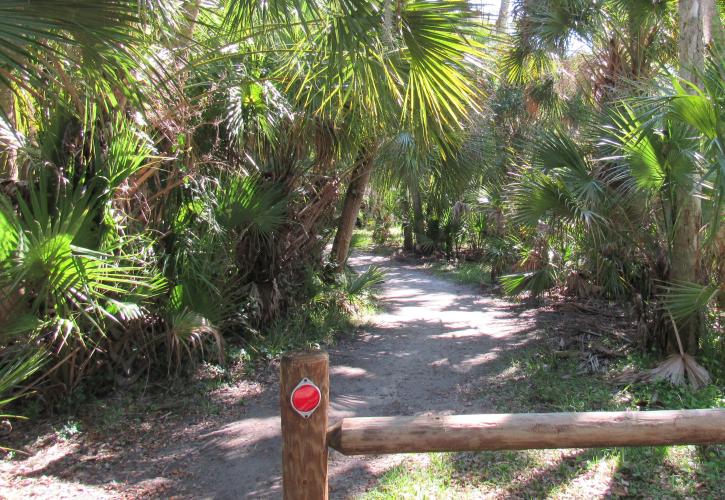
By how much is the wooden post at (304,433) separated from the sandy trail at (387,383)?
1.73 m

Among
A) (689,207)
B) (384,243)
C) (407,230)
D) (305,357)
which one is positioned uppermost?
(689,207)

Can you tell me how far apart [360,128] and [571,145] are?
235 cm

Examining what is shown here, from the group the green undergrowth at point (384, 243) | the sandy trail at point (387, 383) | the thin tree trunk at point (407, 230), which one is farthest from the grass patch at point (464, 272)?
the green undergrowth at point (384, 243)

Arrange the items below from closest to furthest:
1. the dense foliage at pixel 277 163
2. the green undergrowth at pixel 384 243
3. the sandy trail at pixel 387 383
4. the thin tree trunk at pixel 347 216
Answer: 1. the dense foliage at pixel 277 163
2. the sandy trail at pixel 387 383
3. the thin tree trunk at pixel 347 216
4. the green undergrowth at pixel 384 243

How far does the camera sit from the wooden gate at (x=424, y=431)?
2.12 m

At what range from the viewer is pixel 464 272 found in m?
13.1

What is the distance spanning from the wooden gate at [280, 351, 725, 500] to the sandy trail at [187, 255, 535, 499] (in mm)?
1800

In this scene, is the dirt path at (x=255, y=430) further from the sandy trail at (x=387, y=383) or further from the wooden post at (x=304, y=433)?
the wooden post at (x=304, y=433)

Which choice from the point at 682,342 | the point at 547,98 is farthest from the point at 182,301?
the point at 547,98

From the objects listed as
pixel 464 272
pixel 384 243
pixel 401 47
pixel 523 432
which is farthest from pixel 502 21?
→ pixel 523 432

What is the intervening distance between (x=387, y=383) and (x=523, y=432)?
3881 millimetres

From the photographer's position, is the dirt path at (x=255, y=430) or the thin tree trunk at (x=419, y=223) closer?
the dirt path at (x=255, y=430)

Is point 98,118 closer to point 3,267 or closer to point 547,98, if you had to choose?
point 3,267

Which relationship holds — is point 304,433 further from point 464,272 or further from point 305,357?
point 464,272
